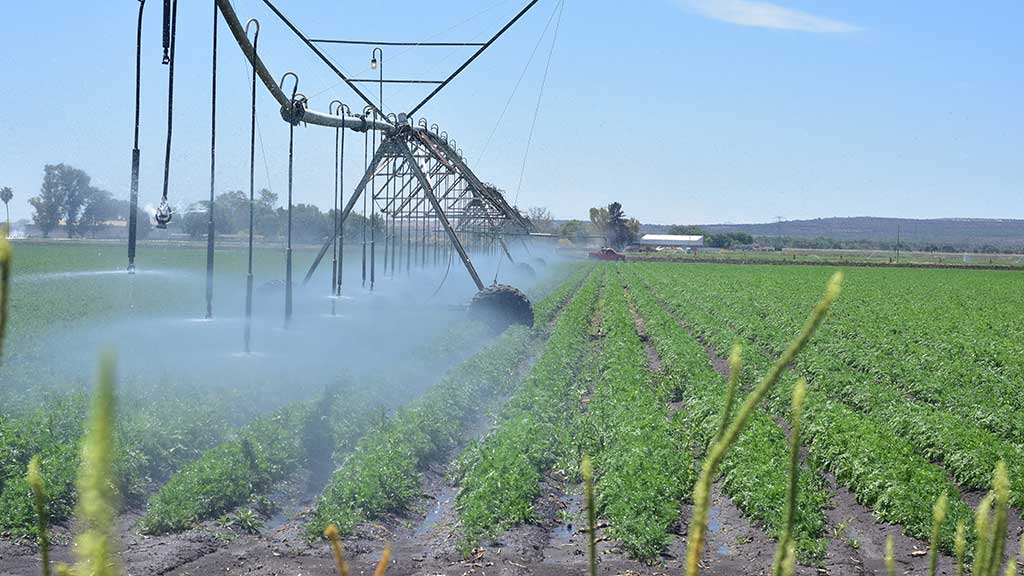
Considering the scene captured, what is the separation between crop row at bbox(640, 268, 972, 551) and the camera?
11039mm

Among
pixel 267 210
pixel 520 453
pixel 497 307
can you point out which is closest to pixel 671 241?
pixel 267 210

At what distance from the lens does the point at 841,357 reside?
2539 centimetres

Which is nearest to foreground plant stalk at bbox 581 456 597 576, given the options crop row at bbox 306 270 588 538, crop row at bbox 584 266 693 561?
crop row at bbox 306 270 588 538

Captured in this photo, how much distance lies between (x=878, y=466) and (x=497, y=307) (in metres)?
14.9

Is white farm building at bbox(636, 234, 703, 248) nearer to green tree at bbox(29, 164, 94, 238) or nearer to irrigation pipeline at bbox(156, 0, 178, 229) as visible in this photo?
green tree at bbox(29, 164, 94, 238)

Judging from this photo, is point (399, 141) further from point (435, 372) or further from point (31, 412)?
point (31, 412)

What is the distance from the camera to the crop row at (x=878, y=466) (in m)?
11.0

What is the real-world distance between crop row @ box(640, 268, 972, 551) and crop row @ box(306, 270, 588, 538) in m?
5.02

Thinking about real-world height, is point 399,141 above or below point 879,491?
above

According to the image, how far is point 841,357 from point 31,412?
18.4 metres

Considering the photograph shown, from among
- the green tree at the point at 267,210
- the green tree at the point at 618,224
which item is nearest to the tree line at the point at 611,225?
the green tree at the point at 618,224

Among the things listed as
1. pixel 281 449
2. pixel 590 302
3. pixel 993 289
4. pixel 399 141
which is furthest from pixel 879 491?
pixel 993 289

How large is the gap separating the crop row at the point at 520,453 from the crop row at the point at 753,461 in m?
1.92

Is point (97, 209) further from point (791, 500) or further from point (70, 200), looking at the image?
point (791, 500)
